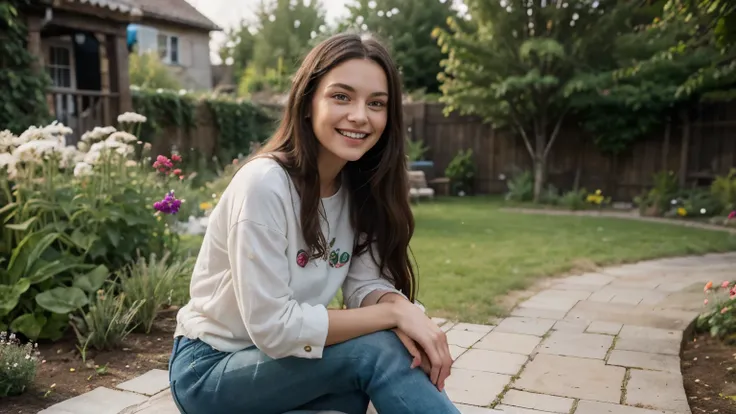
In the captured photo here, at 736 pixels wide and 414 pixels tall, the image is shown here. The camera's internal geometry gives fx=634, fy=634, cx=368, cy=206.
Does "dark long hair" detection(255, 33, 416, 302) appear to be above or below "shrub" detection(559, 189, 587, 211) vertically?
above

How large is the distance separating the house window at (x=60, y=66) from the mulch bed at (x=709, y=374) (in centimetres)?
1229

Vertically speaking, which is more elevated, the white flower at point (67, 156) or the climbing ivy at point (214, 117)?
the climbing ivy at point (214, 117)

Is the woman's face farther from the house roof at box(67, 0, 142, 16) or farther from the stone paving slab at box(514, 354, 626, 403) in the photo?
the house roof at box(67, 0, 142, 16)

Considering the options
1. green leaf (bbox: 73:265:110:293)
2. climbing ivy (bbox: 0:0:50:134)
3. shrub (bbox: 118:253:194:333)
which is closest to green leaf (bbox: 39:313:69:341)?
green leaf (bbox: 73:265:110:293)

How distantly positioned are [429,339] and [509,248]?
14.9 feet

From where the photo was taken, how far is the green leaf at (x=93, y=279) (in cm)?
290

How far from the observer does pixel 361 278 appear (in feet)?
5.88

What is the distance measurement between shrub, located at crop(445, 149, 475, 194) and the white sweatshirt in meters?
10.4

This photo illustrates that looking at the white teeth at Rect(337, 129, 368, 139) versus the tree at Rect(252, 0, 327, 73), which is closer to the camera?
the white teeth at Rect(337, 129, 368, 139)

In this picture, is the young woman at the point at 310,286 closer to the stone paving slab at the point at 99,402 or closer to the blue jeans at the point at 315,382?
the blue jeans at the point at 315,382

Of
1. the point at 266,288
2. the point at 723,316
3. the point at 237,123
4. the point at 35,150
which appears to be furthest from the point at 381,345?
the point at 237,123

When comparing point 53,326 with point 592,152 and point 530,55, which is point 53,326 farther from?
point 592,152

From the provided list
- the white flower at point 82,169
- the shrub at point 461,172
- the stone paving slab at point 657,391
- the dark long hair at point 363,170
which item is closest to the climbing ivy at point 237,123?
the shrub at point 461,172

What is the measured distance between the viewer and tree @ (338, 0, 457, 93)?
1934 cm
